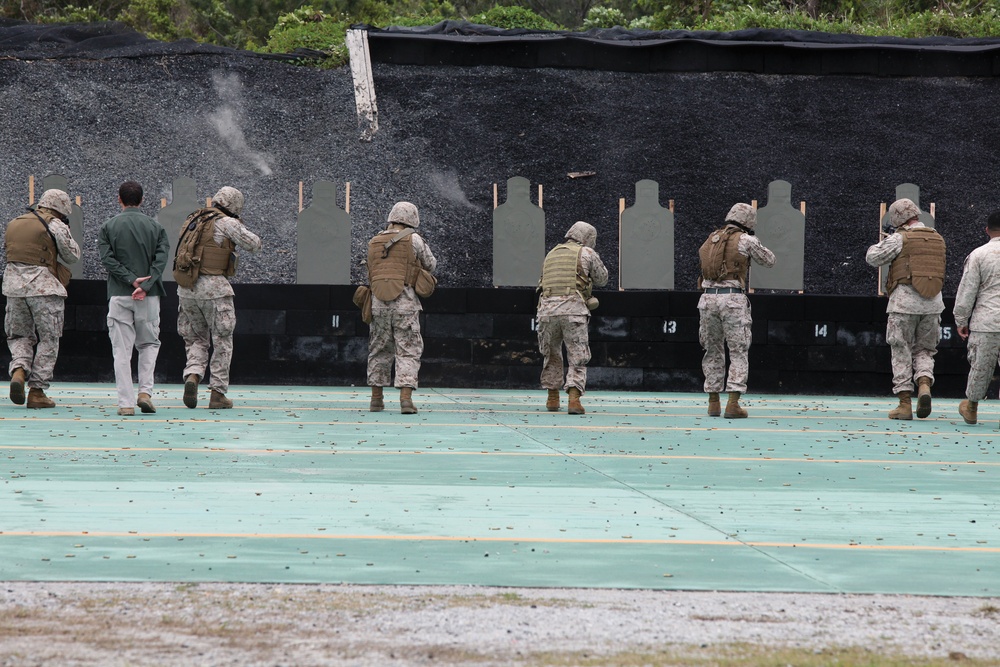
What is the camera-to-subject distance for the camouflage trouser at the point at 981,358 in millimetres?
11914

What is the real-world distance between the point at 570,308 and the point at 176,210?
24.3 feet

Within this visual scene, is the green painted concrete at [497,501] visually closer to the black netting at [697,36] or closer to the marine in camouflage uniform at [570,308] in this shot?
the marine in camouflage uniform at [570,308]

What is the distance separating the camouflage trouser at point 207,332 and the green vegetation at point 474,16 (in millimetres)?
9221

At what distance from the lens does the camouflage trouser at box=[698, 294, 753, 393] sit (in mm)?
12438

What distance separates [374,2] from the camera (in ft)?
108

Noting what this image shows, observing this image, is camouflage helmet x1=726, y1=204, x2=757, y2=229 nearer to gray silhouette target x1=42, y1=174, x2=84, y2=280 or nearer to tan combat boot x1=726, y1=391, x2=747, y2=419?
tan combat boot x1=726, y1=391, x2=747, y2=419

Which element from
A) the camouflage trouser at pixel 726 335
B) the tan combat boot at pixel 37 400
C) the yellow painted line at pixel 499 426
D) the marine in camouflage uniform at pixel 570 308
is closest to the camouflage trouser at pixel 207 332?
the yellow painted line at pixel 499 426

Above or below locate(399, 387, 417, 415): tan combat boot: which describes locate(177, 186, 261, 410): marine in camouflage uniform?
above

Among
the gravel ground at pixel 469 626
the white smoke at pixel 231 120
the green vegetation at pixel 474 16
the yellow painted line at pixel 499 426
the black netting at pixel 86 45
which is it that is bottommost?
the gravel ground at pixel 469 626

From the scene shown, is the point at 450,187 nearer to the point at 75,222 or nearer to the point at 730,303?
the point at 75,222

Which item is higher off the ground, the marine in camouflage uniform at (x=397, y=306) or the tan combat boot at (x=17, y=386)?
the marine in camouflage uniform at (x=397, y=306)

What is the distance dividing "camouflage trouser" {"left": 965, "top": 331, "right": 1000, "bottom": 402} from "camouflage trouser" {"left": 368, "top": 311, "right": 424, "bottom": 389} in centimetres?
492

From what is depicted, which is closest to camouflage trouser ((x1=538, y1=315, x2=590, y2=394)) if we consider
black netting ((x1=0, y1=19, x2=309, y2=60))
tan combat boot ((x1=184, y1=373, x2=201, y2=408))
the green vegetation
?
tan combat boot ((x1=184, y1=373, x2=201, y2=408))

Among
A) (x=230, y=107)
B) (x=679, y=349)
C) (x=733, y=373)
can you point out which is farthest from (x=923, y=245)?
(x=230, y=107)
